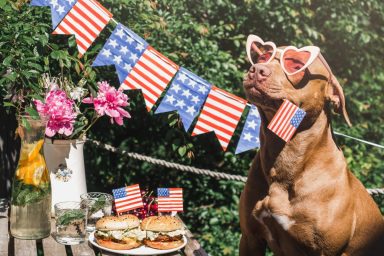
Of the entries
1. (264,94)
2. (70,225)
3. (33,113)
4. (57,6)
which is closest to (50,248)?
(70,225)

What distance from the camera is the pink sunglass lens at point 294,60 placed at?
2529 mm

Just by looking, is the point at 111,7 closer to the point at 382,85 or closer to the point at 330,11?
the point at 330,11

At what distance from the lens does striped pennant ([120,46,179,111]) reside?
136 inches

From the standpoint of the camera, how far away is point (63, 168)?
3.19m

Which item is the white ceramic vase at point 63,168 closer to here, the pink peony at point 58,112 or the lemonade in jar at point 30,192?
the pink peony at point 58,112

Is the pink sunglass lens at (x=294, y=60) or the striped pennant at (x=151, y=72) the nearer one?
the pink sunglass lens at (x=294, y=60)

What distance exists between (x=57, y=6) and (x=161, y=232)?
4.72ft

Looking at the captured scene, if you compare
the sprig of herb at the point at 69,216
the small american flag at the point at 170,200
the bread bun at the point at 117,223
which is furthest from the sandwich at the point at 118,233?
the small american flag at the point at 170,200

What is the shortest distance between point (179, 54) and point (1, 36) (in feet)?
4.84

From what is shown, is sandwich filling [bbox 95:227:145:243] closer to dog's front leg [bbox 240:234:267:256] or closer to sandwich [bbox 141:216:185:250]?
sandwich [bbox 141:216:185:250]

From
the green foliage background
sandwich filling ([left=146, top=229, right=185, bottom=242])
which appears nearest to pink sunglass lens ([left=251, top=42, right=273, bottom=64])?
sandwich filling ([left=146, top=229, right=185, bottom=242])

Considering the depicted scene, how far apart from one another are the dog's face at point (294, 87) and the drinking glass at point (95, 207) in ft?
3.01

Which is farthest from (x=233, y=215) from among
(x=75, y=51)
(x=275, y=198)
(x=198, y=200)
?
(x=275, y=198)

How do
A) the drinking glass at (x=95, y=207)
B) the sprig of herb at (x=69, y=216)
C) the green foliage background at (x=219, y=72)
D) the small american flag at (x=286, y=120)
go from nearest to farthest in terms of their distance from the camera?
the small american flag at (x=286, y=120)
the sprig of herb at (x=69, y=216)
the drinking glass at (x=95, y=207)
the green foliage background at (x=219, y=72)
